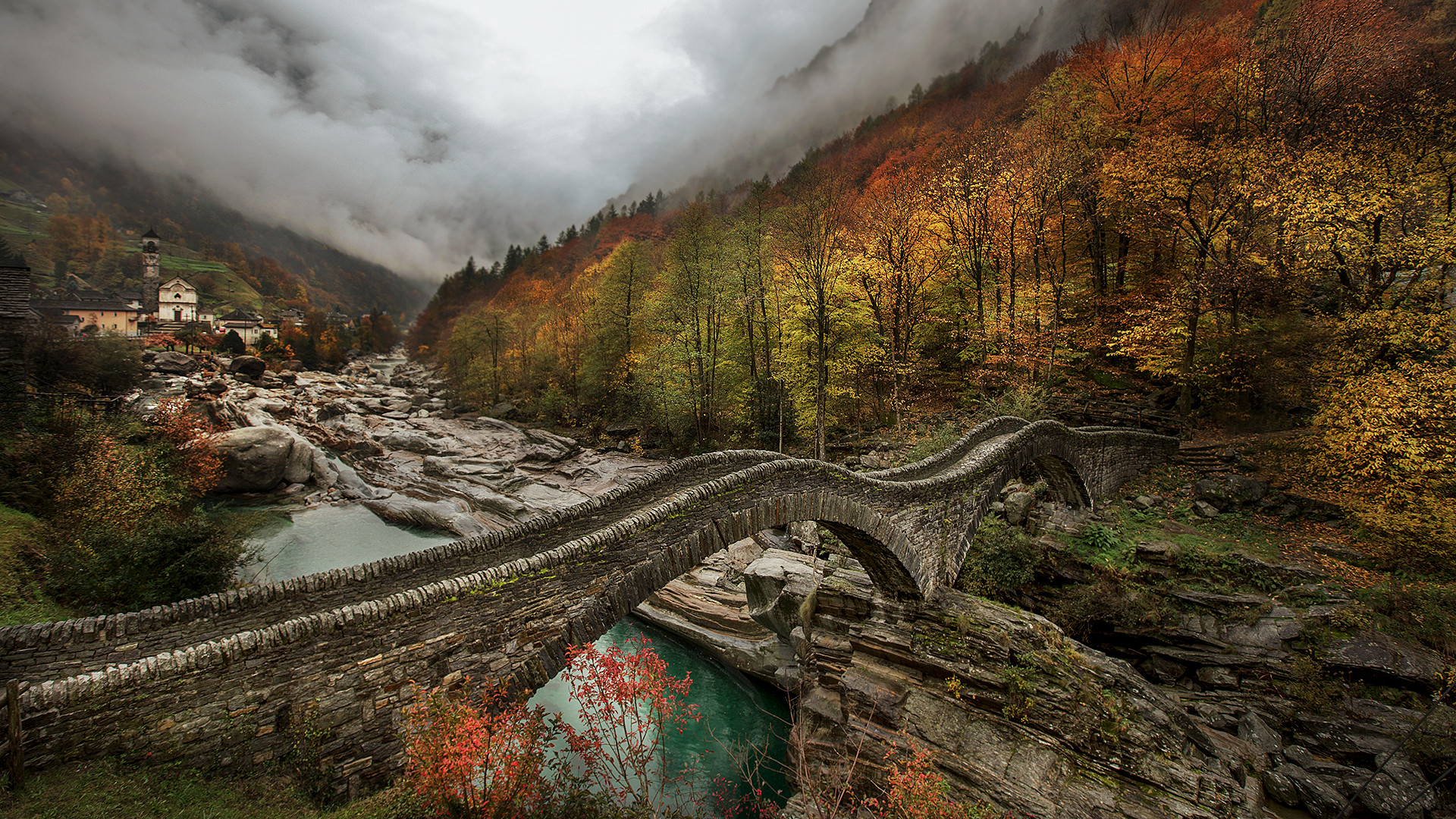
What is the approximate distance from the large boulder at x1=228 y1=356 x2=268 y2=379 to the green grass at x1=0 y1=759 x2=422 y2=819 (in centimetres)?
4674

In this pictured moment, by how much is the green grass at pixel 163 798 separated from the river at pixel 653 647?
12.6ft

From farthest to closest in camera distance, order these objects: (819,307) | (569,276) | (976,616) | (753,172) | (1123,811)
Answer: (753,172) → (569,276) → (819,307) → (976,616) → (1123,811)

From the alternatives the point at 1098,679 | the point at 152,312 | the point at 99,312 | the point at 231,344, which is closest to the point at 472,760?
the point at 1098,679

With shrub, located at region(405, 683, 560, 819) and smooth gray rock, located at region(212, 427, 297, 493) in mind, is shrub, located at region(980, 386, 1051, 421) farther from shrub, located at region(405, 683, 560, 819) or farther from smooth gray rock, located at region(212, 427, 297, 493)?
smooth gray rock, located at region(212, 427, 297, 493)

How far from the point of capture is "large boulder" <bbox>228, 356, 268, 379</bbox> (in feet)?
125

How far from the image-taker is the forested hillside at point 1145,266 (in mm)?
11820

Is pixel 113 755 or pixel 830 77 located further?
pixel 830 77

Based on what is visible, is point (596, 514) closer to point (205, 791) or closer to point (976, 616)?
point (205, 791)

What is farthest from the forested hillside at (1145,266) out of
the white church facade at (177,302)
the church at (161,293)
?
the white church facade at (177,302)

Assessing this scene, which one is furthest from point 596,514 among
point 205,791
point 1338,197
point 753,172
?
point 753,172

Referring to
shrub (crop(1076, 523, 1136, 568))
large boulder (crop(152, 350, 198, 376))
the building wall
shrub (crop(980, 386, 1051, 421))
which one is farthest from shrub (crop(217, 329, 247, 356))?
shrub (crop(1076, 523, 1136, 568))

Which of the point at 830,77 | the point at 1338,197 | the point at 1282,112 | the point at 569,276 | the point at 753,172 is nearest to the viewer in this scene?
the point at 1338,197

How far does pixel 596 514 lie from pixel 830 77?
266 feet

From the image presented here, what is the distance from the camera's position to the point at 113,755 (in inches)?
187
